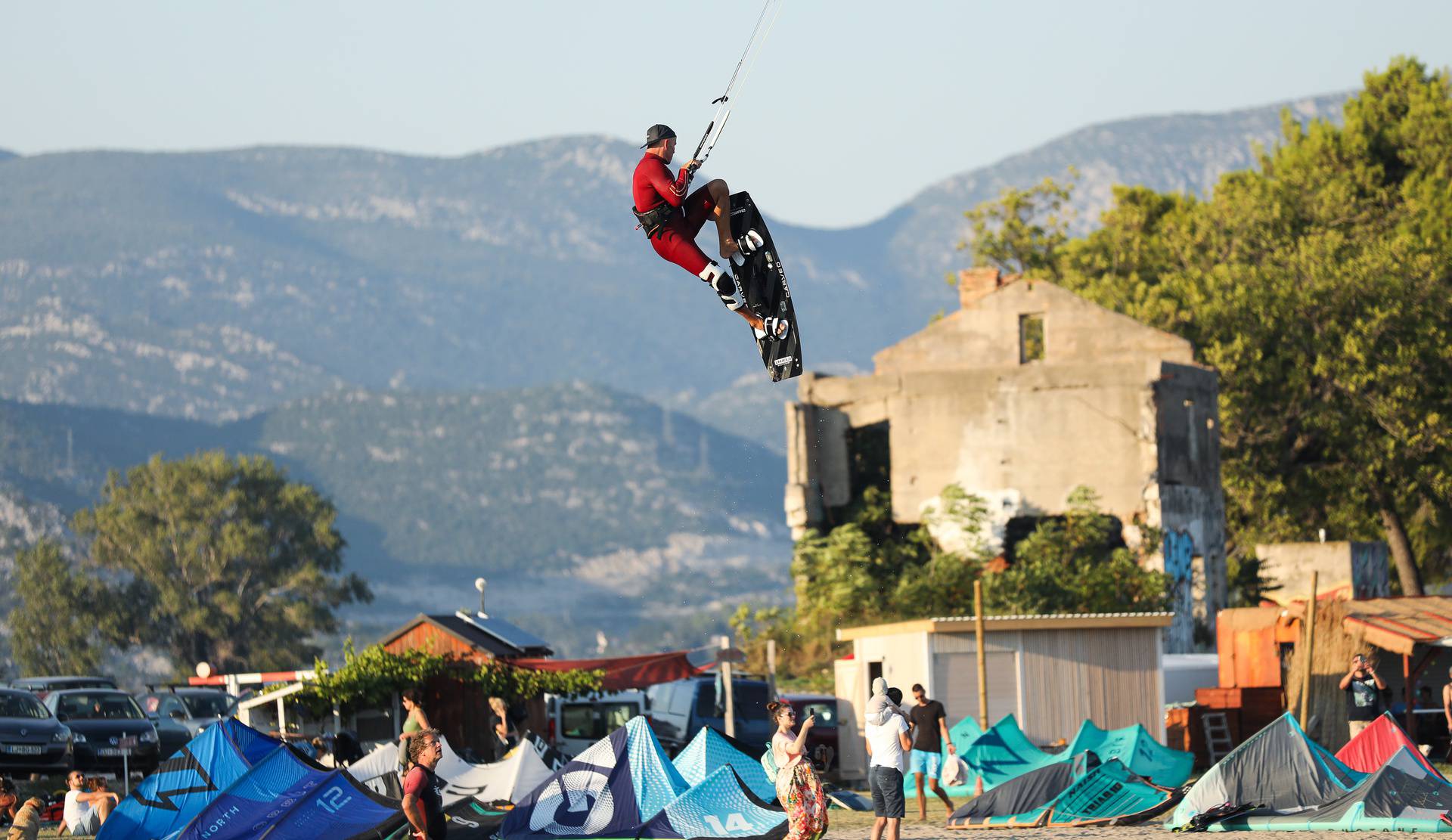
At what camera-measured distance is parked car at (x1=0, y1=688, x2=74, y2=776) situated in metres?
30.8

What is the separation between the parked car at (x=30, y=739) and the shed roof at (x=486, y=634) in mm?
5245

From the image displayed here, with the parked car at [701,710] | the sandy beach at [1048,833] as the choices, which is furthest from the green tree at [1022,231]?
the sandy beach at [1048,833]

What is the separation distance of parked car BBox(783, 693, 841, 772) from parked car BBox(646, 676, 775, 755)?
626 millimetres

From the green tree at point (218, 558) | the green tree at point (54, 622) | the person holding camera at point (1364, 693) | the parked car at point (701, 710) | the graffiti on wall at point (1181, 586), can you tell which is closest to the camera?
the person holding camera at point (1364, 693)

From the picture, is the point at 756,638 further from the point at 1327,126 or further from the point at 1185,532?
the point at 1327,126

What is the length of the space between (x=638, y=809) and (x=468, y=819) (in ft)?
9.48

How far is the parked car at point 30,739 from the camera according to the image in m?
30.8

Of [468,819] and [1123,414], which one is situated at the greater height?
[1123,414]

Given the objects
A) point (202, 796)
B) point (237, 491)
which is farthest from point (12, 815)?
point (237, 491)

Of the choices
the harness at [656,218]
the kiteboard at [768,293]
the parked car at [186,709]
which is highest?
the harness at [656,218]

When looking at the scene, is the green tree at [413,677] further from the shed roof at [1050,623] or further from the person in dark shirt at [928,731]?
the person in dark shirt at [928,731]

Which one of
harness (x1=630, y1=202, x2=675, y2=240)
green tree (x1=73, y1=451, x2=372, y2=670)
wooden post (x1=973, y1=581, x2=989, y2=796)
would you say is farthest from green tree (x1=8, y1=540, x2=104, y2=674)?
harness (x1=630, y1=202, x2=675, y2=240)

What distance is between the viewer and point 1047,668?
31578mm

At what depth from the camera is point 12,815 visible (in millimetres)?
23922
